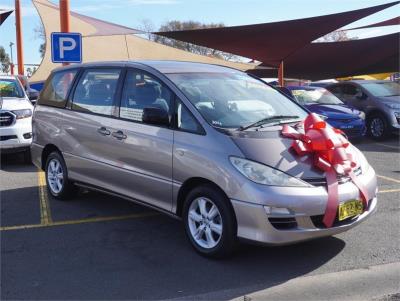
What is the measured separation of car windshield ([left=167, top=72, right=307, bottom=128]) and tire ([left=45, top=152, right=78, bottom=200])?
2.17 meters

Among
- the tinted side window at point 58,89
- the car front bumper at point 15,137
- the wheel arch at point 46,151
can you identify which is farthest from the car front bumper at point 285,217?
the car front bumper at point 15,137

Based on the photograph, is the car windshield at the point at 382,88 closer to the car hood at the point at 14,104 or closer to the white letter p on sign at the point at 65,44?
the white letter p on sign at the point at 65,44

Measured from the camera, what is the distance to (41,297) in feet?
12.4

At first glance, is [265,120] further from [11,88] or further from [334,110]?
[334,110]

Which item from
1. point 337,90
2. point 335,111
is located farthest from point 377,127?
point 337,90

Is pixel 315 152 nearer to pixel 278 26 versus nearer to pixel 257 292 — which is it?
pixel 257 292

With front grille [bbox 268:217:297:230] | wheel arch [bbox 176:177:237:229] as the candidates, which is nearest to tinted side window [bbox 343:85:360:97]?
wheel arch [bbox 176:177:237:229]

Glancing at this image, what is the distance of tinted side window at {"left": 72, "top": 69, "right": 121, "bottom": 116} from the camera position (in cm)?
563

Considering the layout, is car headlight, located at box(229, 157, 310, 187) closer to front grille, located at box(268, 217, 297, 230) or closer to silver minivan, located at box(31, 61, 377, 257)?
silver minivan, located at box(31, 61, 377, 257)

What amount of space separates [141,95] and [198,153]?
1178 mm

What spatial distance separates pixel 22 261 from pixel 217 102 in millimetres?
2278

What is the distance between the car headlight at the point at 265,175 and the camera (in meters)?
4.11

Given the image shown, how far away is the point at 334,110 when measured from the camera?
1262 centimetres

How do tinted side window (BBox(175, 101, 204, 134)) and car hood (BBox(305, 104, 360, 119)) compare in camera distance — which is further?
car hood (BBox(305, 104, 360, 119))
